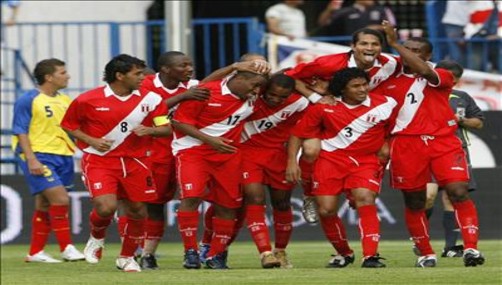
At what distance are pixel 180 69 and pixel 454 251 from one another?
3462 millimetres

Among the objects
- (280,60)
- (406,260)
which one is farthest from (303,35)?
(406,260)

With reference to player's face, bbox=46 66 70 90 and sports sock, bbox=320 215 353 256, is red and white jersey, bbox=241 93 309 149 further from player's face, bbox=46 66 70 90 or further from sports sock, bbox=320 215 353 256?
player's face, bbox=46 66 70 90

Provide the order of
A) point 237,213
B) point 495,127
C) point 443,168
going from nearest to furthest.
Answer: point 443,168
point 237,213
point 495,127

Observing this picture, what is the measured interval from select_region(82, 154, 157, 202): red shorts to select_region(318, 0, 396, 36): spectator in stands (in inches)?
297

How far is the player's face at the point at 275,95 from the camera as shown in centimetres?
1437

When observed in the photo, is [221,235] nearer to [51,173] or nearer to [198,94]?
[198,94]

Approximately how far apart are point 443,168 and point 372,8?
8.00 meters

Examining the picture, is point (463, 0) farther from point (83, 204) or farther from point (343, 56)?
point (343, 56)

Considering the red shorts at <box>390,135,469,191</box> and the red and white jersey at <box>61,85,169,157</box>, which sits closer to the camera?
the red shorts at <box>390,135,469,191</box>

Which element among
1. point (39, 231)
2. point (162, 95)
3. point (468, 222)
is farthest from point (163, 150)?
point (468, 222)

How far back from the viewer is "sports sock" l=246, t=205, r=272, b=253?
1447 cm

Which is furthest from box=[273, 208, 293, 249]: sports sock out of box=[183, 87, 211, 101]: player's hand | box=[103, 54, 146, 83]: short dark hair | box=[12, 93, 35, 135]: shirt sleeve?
box=[12, 93, 35, 135]: shirt sleeve

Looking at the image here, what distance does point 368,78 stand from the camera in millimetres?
14117

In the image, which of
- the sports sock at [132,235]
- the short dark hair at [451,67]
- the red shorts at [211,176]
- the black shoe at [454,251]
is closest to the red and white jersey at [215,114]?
the red shorts at [211,176]
